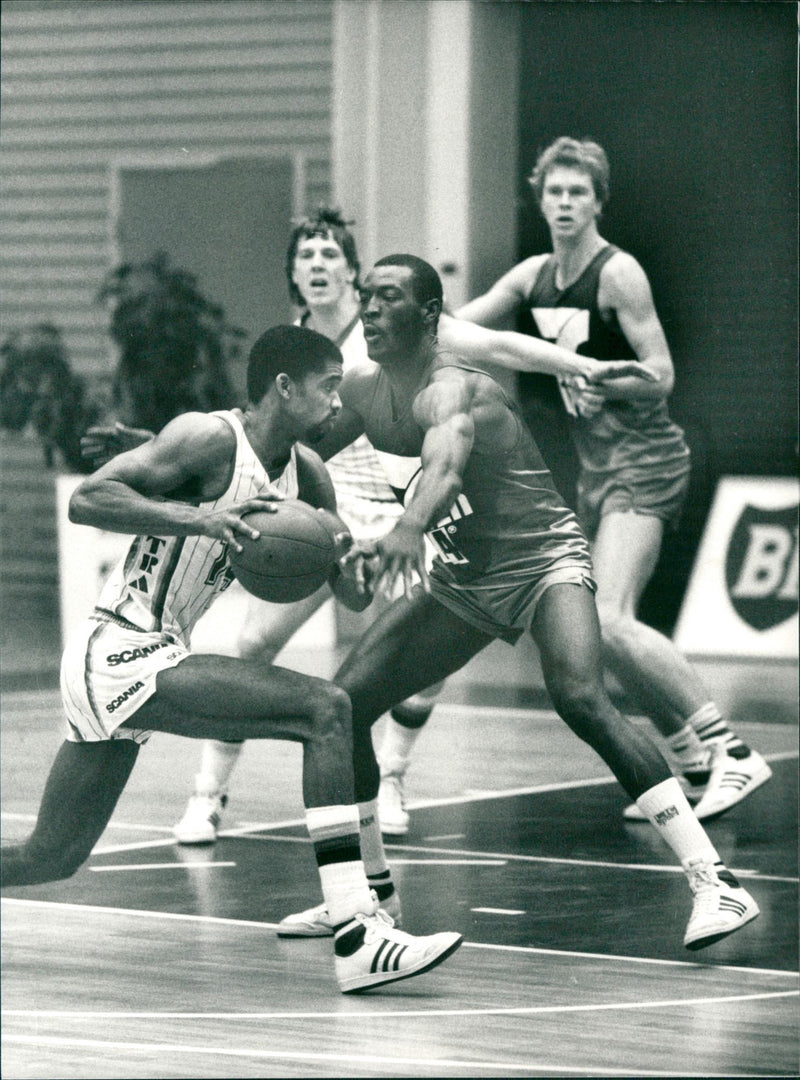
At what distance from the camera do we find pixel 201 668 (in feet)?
20.2

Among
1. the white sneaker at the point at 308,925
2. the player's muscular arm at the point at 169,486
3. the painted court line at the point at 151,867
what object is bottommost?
the painted court line at the point at 151,867

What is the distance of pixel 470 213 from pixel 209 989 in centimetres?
903

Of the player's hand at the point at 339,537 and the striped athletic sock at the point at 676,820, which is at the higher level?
the player's hand at the point at 339,537

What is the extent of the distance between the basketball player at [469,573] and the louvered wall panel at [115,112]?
31.9ft

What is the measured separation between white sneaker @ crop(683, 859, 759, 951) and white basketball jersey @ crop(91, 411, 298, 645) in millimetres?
1659

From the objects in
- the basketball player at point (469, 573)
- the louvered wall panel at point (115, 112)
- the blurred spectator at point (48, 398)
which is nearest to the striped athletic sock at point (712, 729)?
the basketball player at point (469, 573)

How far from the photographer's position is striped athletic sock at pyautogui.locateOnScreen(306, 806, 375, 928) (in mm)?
6129

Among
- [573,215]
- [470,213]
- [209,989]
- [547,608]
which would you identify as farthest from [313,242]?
[470,213]

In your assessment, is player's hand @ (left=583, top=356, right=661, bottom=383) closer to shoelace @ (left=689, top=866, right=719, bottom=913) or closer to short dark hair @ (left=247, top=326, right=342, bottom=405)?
short dark hair @ (left=247, top=326, right=342, bottom=405)

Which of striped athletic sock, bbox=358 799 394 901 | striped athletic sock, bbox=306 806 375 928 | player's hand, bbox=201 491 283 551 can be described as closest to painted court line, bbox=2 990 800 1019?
striped athletic sock, bbox=306 806 375 928

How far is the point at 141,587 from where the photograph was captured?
6.33 meters

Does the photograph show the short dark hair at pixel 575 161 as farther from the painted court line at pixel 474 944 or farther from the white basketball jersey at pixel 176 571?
the painted court line at pixel 474 944

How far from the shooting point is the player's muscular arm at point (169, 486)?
5953 millimetres

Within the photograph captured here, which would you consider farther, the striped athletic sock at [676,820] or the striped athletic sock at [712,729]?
the striped athletic sock at [712,729]
